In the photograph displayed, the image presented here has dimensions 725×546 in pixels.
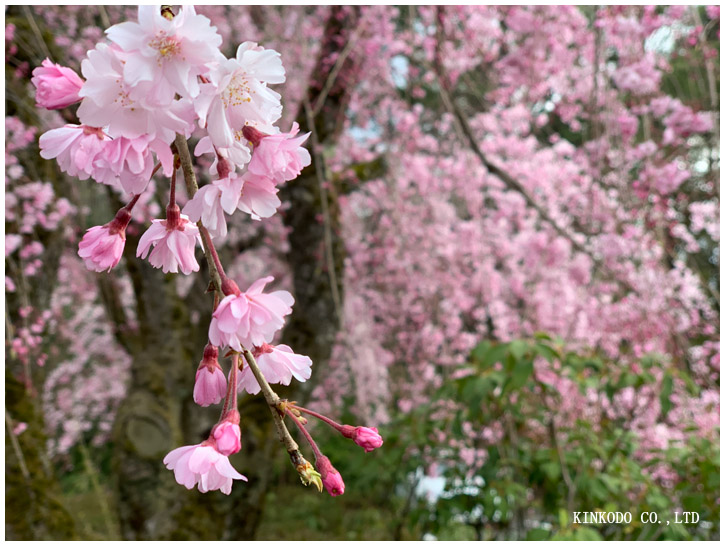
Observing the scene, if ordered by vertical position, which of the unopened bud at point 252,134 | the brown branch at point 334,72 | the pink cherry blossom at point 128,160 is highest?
the brown branch at point 334,72

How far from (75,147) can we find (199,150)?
107mm

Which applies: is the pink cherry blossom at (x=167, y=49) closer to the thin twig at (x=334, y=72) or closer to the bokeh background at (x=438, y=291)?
the bokeh background at (x=438, y=291)

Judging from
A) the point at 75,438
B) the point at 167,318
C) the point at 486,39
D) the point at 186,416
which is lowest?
the point at 75,438

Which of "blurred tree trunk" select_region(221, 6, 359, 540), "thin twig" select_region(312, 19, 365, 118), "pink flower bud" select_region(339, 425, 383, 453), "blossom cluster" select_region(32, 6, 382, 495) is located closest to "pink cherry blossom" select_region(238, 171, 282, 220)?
"blossom cluster" select_region(32, 6, 382, 495)

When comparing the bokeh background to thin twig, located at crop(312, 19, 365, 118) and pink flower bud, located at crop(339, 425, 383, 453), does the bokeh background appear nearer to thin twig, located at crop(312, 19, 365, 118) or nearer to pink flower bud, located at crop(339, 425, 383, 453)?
thin twig, located at crop(312, 19, 365, 118)

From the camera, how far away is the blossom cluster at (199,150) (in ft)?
1.47

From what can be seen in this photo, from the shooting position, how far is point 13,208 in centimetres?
268

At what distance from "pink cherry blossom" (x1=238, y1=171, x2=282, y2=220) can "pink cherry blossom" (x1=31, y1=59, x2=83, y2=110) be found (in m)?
0.16

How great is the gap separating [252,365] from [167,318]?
8.50ft

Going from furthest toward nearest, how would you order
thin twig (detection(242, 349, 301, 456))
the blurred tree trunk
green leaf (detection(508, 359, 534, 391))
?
1. the blurred tree trunk
2. green leaf (detection(508, 359, 534, 391))
3. thin twig (detection(242, 349, 301, 456))

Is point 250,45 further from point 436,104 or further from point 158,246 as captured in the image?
point 436,104

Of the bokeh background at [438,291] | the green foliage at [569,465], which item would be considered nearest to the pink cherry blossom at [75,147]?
the bokeh background at [438,291]

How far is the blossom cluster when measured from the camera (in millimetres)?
448

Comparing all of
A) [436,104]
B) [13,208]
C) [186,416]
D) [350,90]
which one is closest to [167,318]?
[186,416]
